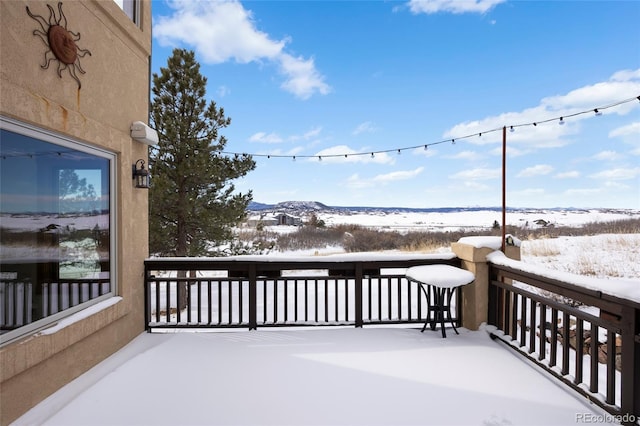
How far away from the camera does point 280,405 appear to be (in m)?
1.98

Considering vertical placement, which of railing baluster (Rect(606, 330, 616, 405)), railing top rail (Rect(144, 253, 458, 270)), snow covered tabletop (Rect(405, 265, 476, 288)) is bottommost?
railing baluster (Rect(606, 330, 616, 405))

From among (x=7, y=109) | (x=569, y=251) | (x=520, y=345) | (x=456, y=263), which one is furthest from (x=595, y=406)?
(x=569, y=251)

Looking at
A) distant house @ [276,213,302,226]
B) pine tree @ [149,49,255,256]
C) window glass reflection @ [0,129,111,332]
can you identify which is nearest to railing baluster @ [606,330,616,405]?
window glass reflection @ [0,129,111,332]

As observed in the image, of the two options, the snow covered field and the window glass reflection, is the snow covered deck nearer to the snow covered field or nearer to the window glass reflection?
the snow covered field

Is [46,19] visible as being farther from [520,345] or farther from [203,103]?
[203,103]

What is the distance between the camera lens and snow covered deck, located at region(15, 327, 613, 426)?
73.4 inches

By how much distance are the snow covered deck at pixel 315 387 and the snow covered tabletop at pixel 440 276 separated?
0.58 meters

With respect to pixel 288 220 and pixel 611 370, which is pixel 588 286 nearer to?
pixel 611 370

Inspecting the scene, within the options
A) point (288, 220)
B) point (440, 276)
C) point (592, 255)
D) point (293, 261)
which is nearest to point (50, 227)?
point (293, 261)

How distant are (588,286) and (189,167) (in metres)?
7.28

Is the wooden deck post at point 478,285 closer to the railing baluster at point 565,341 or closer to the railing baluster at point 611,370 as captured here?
the railing baluster at point 565,341

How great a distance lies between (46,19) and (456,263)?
4.11m

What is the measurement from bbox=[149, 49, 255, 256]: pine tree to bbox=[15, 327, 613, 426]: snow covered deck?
494 cm

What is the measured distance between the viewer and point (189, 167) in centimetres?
731
